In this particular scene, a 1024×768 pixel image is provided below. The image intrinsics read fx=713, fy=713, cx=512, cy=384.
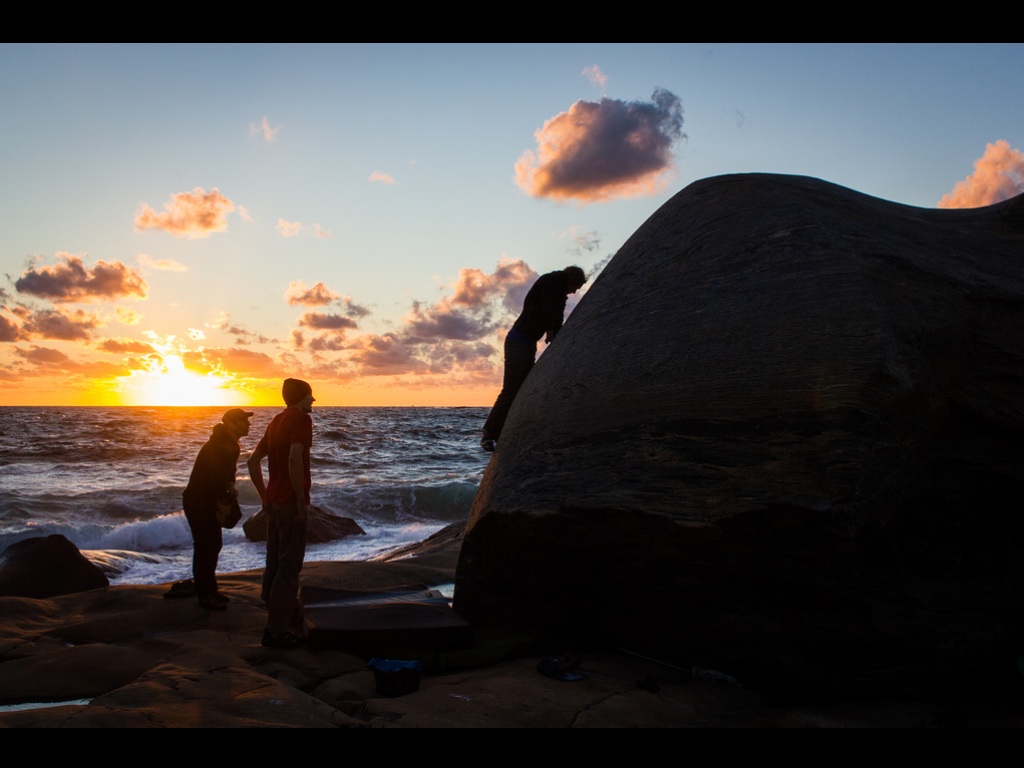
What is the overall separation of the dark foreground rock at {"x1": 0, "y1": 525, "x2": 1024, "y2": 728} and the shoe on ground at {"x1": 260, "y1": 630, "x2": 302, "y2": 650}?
0.32ft

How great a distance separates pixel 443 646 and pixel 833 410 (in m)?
2.68

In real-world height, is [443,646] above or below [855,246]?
below

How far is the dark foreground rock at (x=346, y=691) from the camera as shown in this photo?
128 inches

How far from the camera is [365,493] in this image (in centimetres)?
1842

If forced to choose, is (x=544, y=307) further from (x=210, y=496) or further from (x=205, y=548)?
(x=205, y=548)

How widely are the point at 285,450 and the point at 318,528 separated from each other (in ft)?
24.3

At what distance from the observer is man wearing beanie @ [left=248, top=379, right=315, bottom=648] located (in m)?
5.03

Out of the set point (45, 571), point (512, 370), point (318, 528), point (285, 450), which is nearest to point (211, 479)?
point (285, 450)

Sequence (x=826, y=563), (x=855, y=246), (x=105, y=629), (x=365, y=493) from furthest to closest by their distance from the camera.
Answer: (x=365, y=493)
(x=105, y=629)
(x=855, y=246)
(x=826, y=563)

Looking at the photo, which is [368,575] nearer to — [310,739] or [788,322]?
[310,739]

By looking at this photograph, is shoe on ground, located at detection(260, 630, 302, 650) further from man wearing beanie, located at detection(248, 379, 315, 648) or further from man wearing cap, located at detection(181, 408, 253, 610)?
man wearing cap, located at detection(181, 408, 253, 610)
